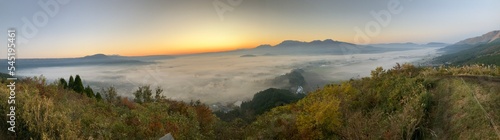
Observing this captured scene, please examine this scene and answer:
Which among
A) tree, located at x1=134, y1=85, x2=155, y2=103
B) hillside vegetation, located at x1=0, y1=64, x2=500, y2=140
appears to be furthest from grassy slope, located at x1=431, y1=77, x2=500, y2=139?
tree, located at x1=134, y1=85, x2=155, y2=103

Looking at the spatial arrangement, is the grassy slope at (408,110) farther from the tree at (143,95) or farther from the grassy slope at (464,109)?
the tree at (143,95)

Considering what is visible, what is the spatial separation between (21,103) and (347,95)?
781 inches

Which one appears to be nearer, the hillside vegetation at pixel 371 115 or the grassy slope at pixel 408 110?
the hillside vegetation at pixel 371 115

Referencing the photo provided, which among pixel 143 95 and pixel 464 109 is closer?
pixel 464 109

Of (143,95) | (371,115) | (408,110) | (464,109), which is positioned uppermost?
(464,109)

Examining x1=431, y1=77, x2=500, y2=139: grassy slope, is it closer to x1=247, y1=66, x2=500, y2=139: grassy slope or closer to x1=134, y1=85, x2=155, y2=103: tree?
x1=247, y1=66, x2=500, y2=139: grassy slope

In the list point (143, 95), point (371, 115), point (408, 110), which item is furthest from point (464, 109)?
point (143, 95)

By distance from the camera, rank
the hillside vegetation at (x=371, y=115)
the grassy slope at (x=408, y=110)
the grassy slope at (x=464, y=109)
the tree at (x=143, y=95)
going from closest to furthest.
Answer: the hillside vegetation at (x=371, y=115) → the grassy slope at (x=464, y=109) → the grassy slope at (x=408, y=110) → the tree at (x=143, y=95)

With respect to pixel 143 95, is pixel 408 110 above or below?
above

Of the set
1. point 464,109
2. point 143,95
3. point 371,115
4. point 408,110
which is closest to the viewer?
point 464,109

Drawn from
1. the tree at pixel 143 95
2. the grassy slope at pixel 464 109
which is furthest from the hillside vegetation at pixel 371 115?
the tree at pixel 143 95

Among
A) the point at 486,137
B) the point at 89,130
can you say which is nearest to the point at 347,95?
the point at 486,137

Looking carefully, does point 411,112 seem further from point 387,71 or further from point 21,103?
point 21,103

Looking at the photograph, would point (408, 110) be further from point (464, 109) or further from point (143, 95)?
point (143, 95)
